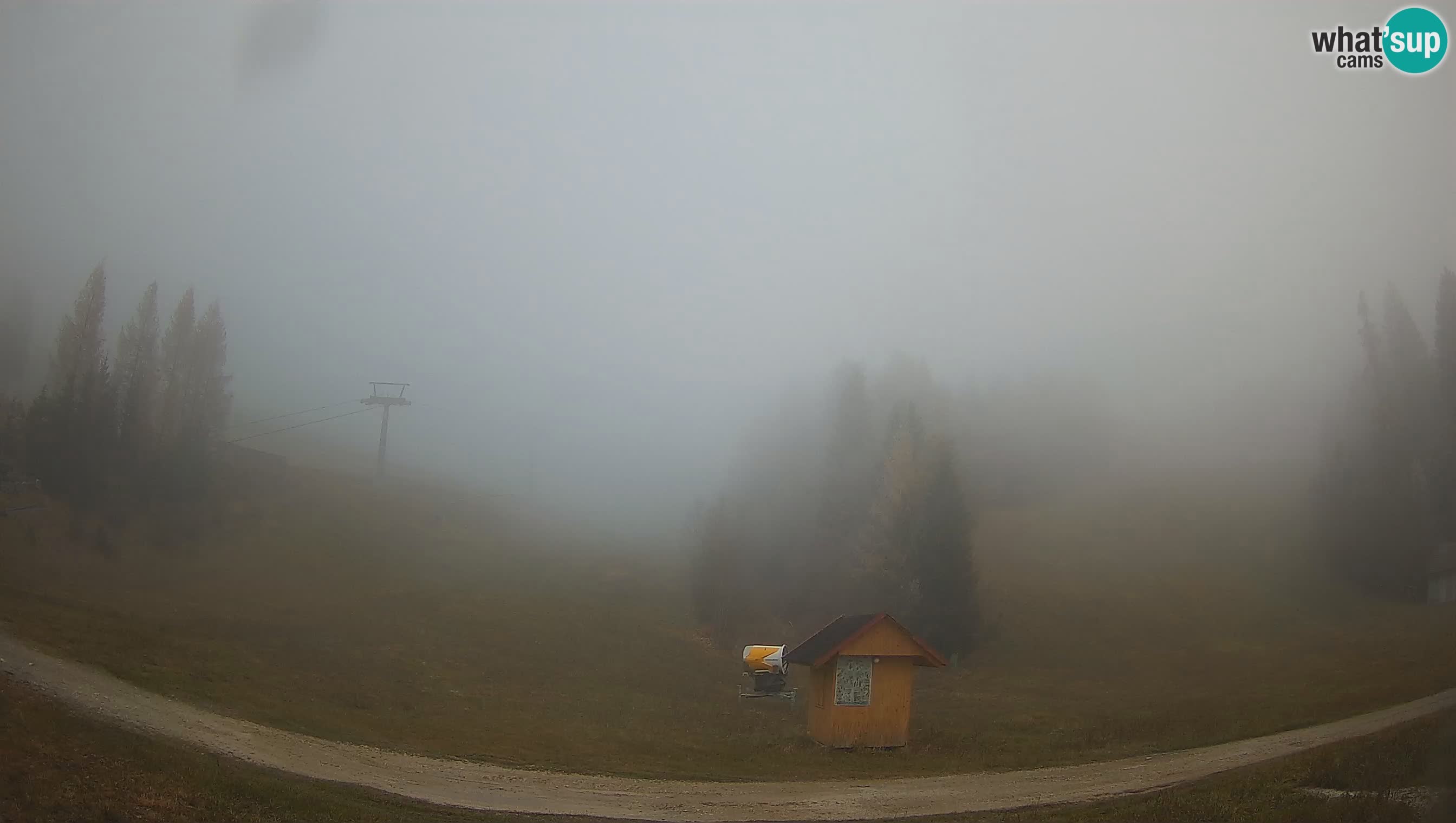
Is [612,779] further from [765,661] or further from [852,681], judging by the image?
[765,661]

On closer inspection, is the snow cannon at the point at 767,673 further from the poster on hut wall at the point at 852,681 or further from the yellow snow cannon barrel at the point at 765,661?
the poster on hut wall at the point at 852,681

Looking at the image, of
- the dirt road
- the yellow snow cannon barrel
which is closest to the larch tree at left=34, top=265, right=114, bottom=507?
the dirt road

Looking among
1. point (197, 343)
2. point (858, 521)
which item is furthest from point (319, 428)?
point (858, 521)

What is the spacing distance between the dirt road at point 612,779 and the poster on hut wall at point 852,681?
236 inches

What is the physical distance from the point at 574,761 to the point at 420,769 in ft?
16.7

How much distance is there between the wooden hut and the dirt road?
19.5 ft

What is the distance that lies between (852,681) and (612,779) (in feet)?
34.9

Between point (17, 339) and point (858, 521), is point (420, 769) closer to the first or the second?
point (858, 521)

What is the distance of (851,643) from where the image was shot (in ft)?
98.3

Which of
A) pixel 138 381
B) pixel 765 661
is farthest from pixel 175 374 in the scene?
pixel 765 661

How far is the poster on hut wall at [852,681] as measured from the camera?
30469 mm

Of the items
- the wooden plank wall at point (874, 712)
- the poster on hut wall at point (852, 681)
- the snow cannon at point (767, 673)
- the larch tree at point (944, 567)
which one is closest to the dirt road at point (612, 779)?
the wooden plank wall at point (874, 712)

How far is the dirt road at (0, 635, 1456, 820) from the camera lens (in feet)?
66.4

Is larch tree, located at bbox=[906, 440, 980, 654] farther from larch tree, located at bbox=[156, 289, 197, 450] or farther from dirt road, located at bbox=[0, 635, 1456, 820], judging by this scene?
larch tree, located at bbox=[156, 289, 197, 450]
